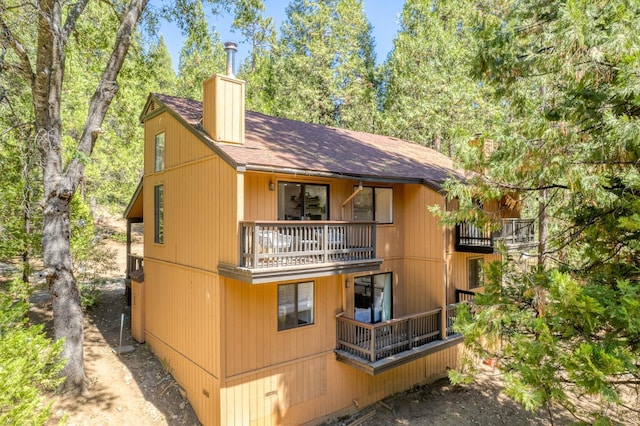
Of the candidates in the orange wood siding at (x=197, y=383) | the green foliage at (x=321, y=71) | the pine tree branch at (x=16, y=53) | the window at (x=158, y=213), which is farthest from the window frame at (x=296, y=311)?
the green foliage at (x=321, y=71)

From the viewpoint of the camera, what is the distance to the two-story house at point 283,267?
843 cm

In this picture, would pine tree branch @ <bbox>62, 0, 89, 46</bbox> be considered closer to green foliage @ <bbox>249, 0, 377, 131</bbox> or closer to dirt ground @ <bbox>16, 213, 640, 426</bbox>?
dirt ground @ <bbox>16, 213, 640, 426</bbox>

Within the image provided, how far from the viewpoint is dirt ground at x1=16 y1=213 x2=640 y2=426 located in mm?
9078

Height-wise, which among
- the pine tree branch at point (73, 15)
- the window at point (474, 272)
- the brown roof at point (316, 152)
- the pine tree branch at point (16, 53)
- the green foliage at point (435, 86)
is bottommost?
the window at point (474, 272)

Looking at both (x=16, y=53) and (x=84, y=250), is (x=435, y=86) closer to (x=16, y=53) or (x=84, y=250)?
(x=16, y=53)

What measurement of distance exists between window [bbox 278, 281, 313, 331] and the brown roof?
9.99 ft

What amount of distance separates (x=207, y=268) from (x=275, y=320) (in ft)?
7.05

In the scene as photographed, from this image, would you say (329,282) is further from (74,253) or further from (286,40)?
(286,40)

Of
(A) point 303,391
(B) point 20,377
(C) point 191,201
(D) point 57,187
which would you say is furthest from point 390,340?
(D) point 57,187

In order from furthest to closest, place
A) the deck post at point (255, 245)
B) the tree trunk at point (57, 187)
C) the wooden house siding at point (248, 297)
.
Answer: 1. the tree trunk at point (57, 187)
2. the wooden house siding at point (248, 297)
3. the deck post at point (255, 245)

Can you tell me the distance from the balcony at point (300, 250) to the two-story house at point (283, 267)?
3cm

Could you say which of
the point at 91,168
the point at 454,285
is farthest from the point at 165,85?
the point at 454,285

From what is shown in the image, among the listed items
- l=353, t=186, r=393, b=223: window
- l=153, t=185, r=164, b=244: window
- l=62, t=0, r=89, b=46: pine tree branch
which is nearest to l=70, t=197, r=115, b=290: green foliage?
l=153, t=185, r=164, b=244: window

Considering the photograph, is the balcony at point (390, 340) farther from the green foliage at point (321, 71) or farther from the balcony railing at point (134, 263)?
the green foliage at point (321, 71)
